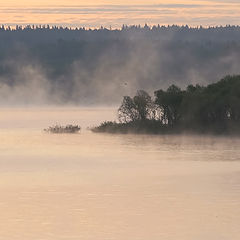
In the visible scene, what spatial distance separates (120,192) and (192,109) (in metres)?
50.0

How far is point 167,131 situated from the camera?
98.4 meters

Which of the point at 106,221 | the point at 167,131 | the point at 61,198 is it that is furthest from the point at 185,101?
the point at 106,221

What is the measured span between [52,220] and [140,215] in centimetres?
350

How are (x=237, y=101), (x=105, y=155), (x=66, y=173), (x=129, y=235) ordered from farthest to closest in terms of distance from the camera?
(x=237, y=101)
(x=105, y=155)
(x=66, y=173)
(x=129, y=235)

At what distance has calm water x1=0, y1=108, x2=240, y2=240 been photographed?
116ft

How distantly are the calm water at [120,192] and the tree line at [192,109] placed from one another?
1408 cm

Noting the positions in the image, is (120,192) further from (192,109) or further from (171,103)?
(171,103)

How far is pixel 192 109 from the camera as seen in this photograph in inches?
3775

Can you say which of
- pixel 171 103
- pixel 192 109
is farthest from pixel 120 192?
pixel 171 103

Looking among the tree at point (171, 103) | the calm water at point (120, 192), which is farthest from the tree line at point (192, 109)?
the calm water at point (120, 192)

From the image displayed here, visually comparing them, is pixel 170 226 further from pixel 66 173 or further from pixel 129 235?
pixel 66 173

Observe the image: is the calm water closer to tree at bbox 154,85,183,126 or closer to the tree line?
the tree line

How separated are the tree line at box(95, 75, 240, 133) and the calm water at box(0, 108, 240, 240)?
46.2ft

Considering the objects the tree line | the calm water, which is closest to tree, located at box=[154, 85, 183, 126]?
the tree line
